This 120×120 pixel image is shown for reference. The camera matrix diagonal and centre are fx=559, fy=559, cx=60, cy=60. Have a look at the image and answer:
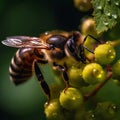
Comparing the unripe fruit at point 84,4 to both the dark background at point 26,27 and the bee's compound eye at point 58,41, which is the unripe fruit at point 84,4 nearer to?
the bee's compound eye at point 58,41

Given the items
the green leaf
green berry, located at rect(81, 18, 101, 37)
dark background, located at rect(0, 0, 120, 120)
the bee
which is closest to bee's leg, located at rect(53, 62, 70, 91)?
the bee

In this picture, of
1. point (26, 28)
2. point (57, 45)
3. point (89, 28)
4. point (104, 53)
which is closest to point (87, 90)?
point (104, 53)

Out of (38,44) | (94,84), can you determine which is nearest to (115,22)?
(94,84)

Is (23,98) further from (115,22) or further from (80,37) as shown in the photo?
(115,22)

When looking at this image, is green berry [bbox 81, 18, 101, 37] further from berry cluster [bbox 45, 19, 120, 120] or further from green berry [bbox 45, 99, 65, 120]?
green berry [bbox 45, 99, 65, 120]

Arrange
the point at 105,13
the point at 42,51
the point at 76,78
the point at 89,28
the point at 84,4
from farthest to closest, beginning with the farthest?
1. the point at 42,51
2. the point at 89,28
3. the point at 84,4
4. the point at 76,78
5. the point at 105,13

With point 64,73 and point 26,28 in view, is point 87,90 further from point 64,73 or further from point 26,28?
point 26,28
